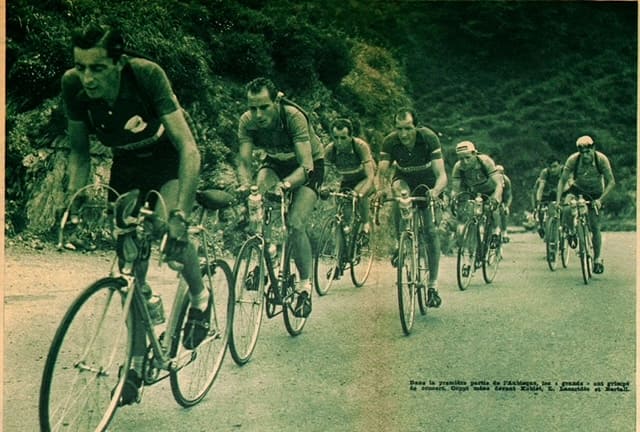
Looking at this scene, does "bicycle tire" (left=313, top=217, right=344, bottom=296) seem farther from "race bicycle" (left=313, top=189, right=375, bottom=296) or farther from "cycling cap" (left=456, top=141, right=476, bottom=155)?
"cycling cap" (left=456, top=141, right=476, bottom=155)

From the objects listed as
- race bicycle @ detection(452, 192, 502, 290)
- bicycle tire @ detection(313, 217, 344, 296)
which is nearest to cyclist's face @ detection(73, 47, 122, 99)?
bicycle tire @ detection(313, 217, 344, 296)

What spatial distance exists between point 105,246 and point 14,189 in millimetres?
702

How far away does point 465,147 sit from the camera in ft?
15.8

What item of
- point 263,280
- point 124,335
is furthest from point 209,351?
point 124,335

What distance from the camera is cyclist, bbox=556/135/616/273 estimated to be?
4.96 metres

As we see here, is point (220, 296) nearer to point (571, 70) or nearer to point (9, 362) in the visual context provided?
point (9, 362)

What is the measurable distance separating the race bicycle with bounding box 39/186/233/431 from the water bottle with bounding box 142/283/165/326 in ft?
0.06

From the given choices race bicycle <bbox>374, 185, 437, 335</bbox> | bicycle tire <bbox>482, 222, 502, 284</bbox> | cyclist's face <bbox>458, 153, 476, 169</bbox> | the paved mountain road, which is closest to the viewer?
the paved mountain road

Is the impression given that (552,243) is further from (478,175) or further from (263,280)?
(263,280)

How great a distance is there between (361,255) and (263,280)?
2.25ft

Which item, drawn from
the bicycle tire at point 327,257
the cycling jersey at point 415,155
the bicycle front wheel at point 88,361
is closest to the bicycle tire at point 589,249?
the cycling jersey at point 415,155

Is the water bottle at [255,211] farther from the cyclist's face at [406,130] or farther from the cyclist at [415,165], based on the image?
the cyclist's face at [406,130]

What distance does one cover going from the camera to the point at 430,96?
4.72 meters

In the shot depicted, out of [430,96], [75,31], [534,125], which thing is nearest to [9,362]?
[75,31]
